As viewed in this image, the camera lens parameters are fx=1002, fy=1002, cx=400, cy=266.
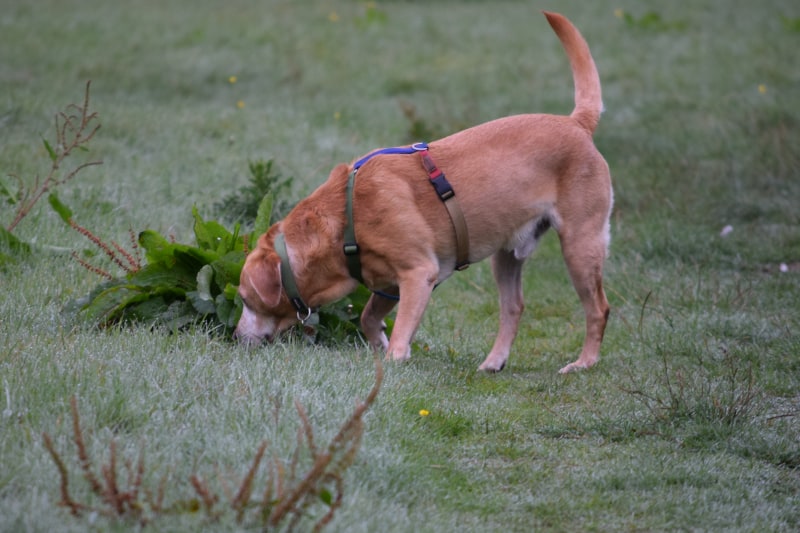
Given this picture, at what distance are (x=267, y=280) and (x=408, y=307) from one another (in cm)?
76

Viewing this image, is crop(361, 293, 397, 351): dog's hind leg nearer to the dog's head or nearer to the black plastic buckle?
the dog's head

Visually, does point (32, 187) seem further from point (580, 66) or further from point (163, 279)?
point (580, 66)

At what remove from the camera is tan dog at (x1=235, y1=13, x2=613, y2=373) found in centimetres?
534

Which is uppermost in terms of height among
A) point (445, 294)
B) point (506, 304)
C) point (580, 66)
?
point (580, 66)

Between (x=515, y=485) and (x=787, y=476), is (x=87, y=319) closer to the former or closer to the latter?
(x=515, y=485)

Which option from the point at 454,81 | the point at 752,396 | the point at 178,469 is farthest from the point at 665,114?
the point at 178,469

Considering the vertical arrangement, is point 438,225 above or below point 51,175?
below

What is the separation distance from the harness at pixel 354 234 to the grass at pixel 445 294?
34cm

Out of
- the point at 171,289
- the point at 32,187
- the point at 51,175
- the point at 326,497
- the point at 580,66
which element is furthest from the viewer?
the point at 32,187

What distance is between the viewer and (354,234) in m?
5.33

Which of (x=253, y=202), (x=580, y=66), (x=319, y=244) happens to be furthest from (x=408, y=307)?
(x=253, y=202)

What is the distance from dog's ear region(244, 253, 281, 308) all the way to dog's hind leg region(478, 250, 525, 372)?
1.29m

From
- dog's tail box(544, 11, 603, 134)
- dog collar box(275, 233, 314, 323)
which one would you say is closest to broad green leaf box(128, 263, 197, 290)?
dog collar box(275, 233, 314, 323)

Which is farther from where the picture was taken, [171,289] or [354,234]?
[171,289]
